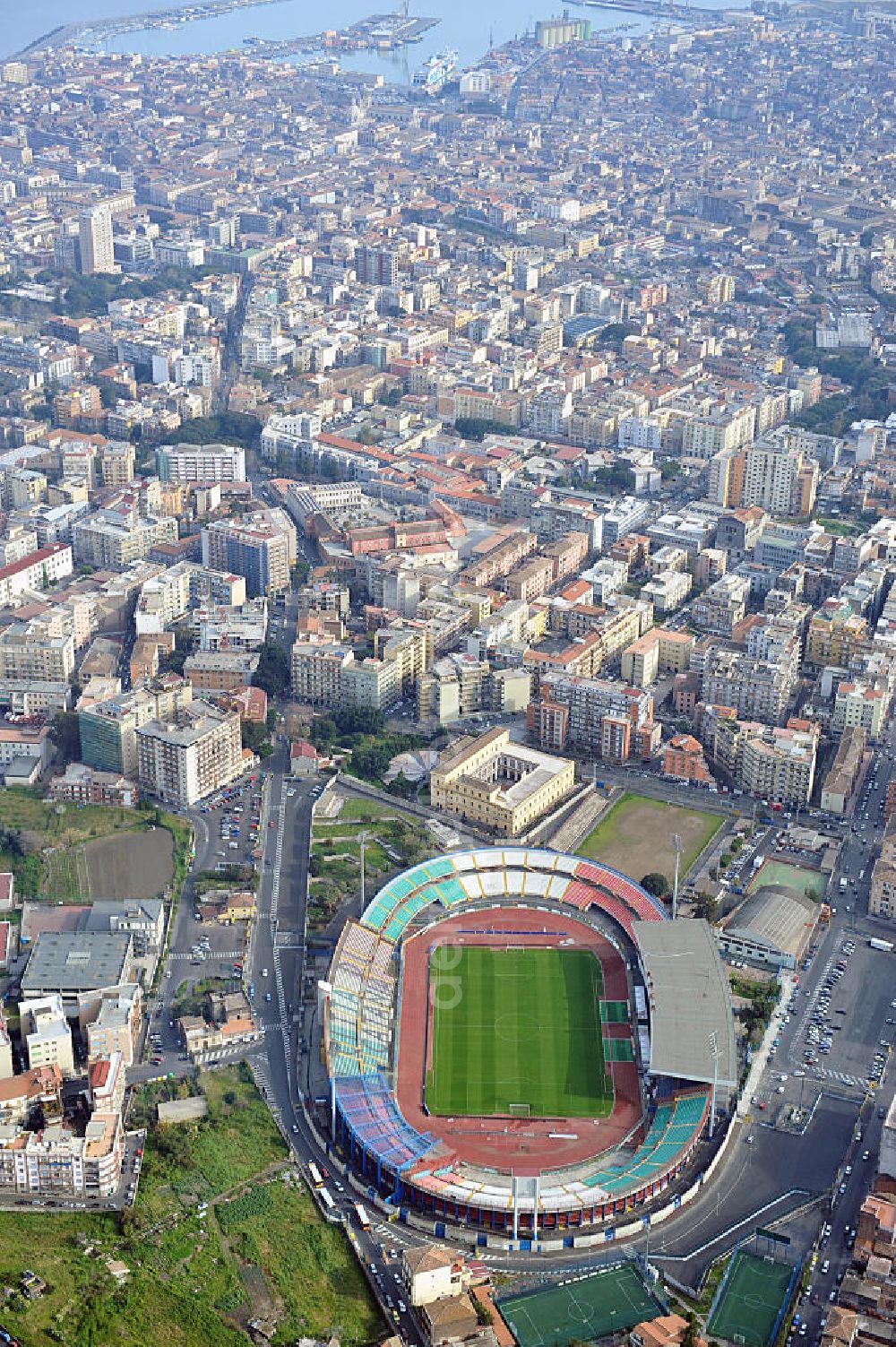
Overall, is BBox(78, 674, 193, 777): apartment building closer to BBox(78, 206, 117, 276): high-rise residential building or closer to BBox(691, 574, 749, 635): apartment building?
BBox(691, 574, 749, 635): apartment building

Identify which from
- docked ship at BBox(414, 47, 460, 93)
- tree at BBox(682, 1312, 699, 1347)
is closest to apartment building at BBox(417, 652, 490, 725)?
tree at BBox(682, 1312, 699, 1347)

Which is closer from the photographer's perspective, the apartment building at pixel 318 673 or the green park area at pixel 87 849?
the green park area at pixel 87 849

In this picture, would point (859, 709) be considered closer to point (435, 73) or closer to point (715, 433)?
point (715, 433)

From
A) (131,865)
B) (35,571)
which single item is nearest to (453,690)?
(131,865)

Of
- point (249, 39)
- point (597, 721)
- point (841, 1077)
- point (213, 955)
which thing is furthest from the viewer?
point (249, 39)

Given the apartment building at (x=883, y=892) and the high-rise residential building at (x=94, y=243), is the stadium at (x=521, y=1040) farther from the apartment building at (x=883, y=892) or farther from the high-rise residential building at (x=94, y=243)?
the high-rise residential building at (x=94, y=243)

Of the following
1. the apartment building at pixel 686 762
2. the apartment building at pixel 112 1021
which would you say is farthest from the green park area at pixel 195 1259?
the apartment building at pixel 686 762
